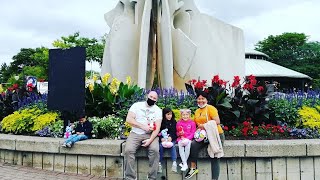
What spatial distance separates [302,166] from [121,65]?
7.32 m

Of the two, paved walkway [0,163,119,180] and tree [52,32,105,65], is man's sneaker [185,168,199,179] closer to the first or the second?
paved walkway [0,163,119,180]

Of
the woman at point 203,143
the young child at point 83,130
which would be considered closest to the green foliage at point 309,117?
the woman at point 203,143

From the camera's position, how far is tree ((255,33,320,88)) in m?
54.7

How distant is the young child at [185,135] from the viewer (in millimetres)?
6012

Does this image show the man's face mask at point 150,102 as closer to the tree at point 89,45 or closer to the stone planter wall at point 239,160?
the stone planter wall at point 239,160

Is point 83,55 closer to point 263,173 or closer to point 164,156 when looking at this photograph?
point 164,156

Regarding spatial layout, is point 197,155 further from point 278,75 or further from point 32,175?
point 278,75

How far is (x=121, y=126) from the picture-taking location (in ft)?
24.8

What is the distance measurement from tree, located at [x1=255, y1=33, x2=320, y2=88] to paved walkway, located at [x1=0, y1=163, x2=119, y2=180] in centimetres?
5037

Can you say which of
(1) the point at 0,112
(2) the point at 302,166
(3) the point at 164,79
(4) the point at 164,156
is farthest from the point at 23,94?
(2) the point at 302,166

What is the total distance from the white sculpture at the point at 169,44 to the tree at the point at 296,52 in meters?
42.8

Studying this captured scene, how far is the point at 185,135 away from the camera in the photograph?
6.12 meters

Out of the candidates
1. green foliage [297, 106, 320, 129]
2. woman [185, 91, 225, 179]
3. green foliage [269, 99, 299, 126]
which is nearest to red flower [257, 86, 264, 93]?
green foliage [269, 99, 299, 126]

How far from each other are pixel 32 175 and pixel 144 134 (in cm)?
198
